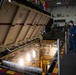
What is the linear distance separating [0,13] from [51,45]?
7254 millimetres

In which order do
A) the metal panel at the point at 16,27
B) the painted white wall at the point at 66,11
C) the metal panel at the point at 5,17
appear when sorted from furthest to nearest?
1. the painted white wall at the point at 66,11
2. the metal panel at the point at 16,27
3. the metal panel at the point at 5,17

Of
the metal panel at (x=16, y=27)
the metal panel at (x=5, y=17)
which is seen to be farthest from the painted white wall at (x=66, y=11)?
the metal panel at (x=5, y=17)

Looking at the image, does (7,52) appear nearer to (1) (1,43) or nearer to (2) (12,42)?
(2) (12,42)

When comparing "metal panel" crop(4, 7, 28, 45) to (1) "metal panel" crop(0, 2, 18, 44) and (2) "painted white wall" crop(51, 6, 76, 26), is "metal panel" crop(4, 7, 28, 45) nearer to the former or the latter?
(1) "metal panel" crop(0, 2, 18, 44)

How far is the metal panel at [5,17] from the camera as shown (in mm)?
4160

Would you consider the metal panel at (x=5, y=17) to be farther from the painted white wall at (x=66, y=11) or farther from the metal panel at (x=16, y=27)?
the painted white wall at (x=66, y=11)

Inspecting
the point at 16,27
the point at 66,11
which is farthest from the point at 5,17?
the point at 66,11

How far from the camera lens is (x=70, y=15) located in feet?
72.0

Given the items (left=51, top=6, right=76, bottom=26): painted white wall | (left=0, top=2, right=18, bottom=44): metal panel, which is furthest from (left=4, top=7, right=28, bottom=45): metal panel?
(left=51, top=6, right=76, bottom=26): painted white wall

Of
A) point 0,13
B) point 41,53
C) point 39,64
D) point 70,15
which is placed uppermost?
point 70,15

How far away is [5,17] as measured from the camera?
14.7ft

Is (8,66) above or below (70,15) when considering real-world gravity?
below

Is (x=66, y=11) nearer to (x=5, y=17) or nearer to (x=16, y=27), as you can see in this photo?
(x=16, y=27)

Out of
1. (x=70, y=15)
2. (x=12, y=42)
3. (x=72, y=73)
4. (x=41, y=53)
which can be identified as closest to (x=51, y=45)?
(x=41, y=53)
